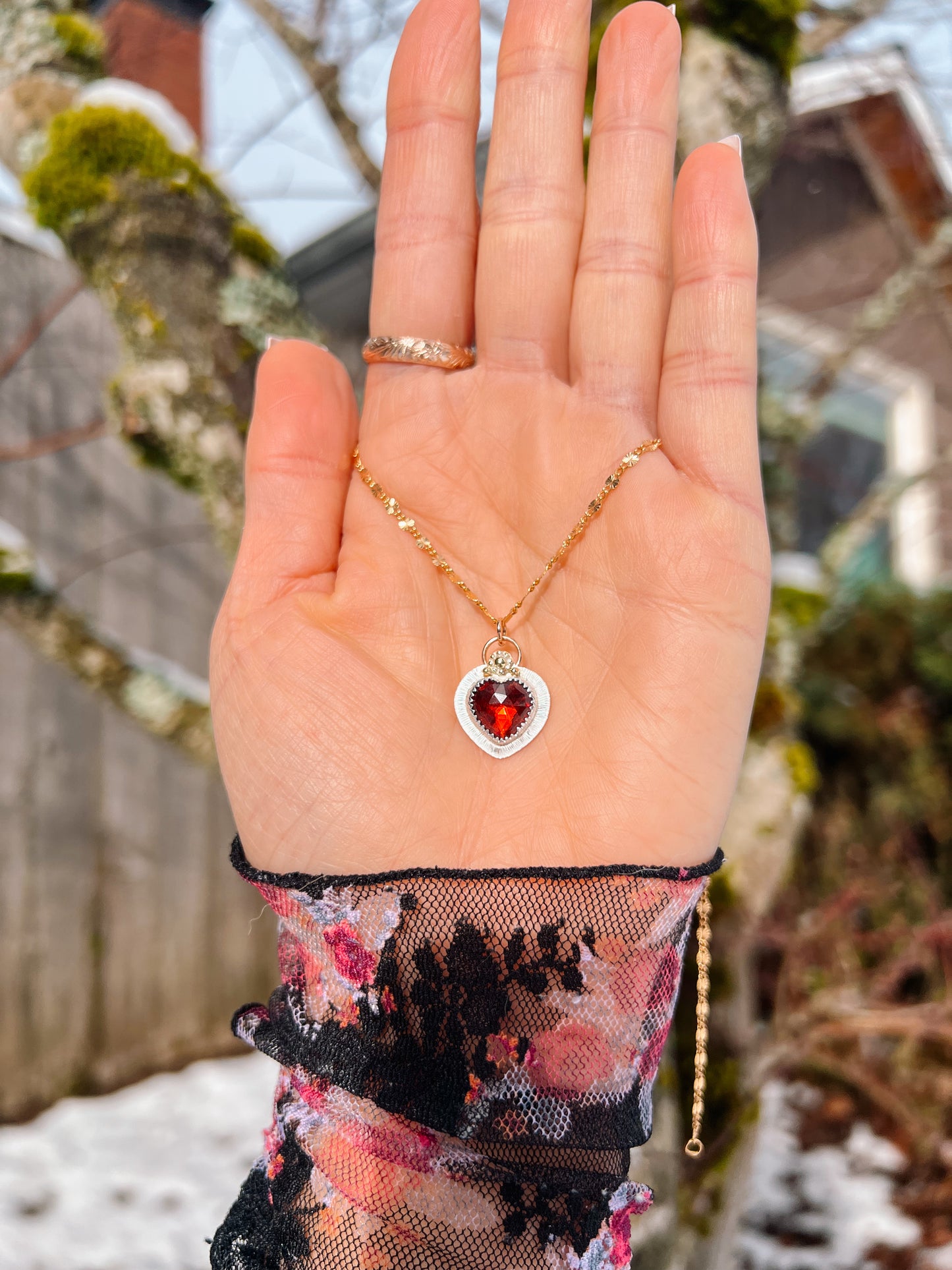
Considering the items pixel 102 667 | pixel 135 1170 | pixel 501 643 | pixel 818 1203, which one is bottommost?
pixel 818 1203

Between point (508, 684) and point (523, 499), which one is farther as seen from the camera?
point (523, 499)

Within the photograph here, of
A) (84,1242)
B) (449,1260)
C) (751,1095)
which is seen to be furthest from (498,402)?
(84,1242)

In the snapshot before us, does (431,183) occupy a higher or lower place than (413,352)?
higher

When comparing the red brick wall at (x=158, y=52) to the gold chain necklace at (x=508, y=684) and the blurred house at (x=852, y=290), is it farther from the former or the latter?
the gold chain necklace at (x=508, y=684)

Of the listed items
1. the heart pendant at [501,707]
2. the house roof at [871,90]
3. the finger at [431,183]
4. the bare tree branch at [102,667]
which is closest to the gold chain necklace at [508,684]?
the heart pendant at [501,707]

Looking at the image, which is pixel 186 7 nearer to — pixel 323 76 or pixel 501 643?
pixel 323 76

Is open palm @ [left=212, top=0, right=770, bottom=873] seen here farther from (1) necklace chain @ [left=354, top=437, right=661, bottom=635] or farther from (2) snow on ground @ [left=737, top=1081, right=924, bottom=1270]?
(2) snow on ground @ [left=737, top=1081, right=924, bottom=1270]

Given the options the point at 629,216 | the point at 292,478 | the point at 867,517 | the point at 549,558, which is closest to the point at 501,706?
the point at 549,558
